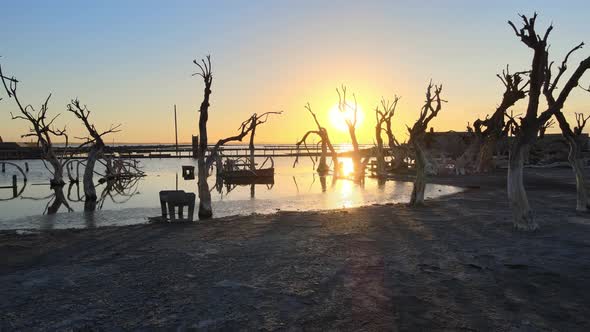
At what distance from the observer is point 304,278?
701 centimetres

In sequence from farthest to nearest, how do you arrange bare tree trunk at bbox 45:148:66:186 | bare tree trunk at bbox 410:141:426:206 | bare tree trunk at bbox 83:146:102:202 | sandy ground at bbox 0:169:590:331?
bare tree trunk at bbox 45:148:66:186, bare tree trunk at bbox 83:146:102:202, bare tree trunk at bbox 410:141:426:206, sandy ground at bbox 0:169:590:331

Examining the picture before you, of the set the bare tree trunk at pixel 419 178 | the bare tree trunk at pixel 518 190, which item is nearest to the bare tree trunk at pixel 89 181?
the bare tree trunk at pixel 419 178

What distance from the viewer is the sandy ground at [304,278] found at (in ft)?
17.4

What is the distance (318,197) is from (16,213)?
1385 centimetres

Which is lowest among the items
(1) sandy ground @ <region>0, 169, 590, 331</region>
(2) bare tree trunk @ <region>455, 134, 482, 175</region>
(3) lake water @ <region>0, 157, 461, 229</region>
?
(3) lake water @ <region>0, 157, 461, 229</region>

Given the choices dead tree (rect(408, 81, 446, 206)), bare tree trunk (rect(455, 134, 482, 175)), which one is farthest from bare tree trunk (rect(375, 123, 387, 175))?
dead tree (rect(408, 81, 446, 206))

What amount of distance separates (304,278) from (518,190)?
6078 mm

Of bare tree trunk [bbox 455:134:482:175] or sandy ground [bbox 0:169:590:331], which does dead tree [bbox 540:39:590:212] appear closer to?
sandy ground [bbox 0:169:590:331]

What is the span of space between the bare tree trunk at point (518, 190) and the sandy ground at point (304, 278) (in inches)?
13.8

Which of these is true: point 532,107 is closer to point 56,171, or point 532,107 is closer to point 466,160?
point 466,160

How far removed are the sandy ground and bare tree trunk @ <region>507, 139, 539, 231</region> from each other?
0.35 metres

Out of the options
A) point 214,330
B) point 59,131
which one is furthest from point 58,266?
point 59,131

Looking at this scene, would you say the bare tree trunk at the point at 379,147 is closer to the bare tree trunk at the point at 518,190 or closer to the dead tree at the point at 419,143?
the dead tree at the point at 419,143

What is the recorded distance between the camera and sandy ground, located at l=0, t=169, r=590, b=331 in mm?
5305
